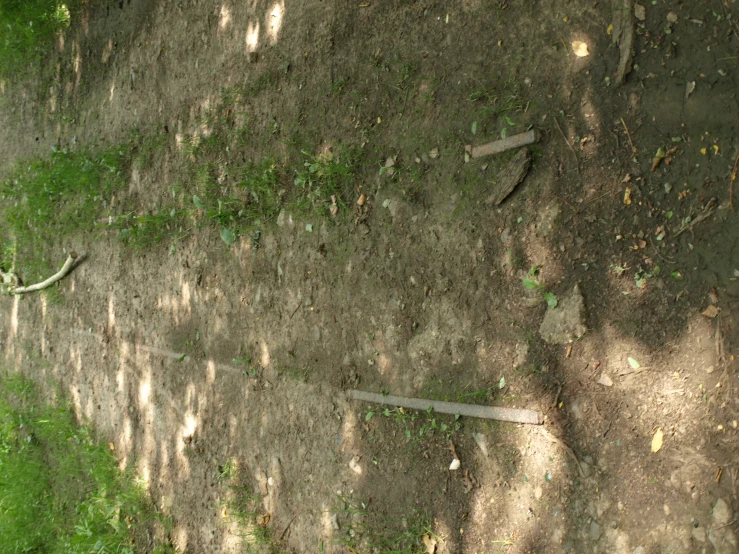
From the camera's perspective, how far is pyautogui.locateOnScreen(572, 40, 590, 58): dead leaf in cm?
321

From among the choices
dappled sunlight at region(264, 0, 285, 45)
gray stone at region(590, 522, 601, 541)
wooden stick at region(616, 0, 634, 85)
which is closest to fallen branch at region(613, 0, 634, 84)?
wooden stick at region(616, 0, 634, 85)

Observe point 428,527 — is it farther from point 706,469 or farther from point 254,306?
point 254,306

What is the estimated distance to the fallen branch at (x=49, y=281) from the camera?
6.60 m

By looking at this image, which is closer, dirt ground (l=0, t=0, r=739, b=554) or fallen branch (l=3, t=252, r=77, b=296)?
dirt ground (l=0, t=0, r=739, b=554)

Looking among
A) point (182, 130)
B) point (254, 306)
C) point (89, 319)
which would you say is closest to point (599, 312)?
point (254, 306)

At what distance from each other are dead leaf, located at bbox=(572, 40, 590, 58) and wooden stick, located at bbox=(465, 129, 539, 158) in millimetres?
453

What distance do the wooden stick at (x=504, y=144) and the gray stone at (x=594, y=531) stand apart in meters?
2.06

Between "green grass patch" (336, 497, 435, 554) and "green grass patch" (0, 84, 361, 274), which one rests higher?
"green grass patch" (0, 84, 361, 274)

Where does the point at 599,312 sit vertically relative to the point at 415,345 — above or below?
above

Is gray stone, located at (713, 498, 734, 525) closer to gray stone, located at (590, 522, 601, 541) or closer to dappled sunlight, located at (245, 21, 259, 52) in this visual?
gray stone, located at (590, 522, 601, 541)

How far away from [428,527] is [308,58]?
3330mm

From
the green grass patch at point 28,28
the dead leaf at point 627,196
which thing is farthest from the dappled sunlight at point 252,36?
the green grass patch at point 28,28

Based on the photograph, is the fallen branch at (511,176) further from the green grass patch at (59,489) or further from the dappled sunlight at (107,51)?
the dappled sunlight at (107,51)

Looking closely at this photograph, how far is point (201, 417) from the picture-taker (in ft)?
16.5
